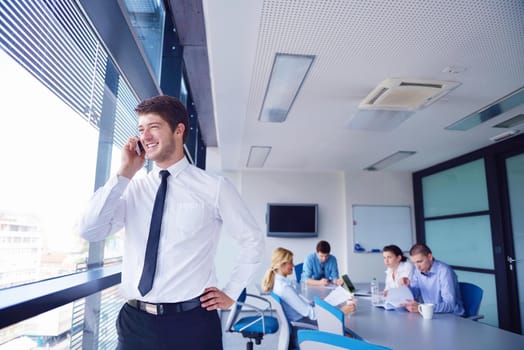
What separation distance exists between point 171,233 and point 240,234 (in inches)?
11.8

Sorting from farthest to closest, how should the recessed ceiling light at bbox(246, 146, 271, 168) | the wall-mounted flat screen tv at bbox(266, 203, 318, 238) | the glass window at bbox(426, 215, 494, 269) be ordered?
the wall-mounted flat screen tv at bbox(266, 203, 318, 238) < the recessed ceiling light at bbox(246, 146, 271, 168) < the glass window at bbox(426, 215, 494, 269)

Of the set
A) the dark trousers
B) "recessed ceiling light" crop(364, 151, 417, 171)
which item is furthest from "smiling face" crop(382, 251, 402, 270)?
the dark trousers

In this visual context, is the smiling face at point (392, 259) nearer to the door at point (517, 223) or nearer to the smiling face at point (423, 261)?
the smiling face at point (423, 261)

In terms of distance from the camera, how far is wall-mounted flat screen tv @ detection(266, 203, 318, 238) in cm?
695

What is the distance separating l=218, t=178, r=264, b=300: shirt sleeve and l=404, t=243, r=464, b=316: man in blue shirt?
2.50m

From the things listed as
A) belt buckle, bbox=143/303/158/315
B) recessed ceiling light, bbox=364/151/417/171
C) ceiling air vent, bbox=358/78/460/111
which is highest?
recessed ceiling light, bbox=364/151/417/171

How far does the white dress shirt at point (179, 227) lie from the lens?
132cm

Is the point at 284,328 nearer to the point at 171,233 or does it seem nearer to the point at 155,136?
the point at 171,233

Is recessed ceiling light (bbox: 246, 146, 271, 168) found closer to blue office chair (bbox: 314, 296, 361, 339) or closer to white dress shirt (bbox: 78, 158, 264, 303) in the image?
blue office chair (bbox: 314, 296, 361, 339)

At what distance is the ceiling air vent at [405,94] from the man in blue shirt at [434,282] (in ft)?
4.88

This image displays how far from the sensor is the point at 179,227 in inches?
54.6

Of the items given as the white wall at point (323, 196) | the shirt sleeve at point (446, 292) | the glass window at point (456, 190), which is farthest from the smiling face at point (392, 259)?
the white wall at point (323, 196)

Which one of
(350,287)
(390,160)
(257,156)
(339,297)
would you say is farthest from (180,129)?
(390,160)

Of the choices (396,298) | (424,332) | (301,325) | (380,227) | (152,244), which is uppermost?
(380,227)
